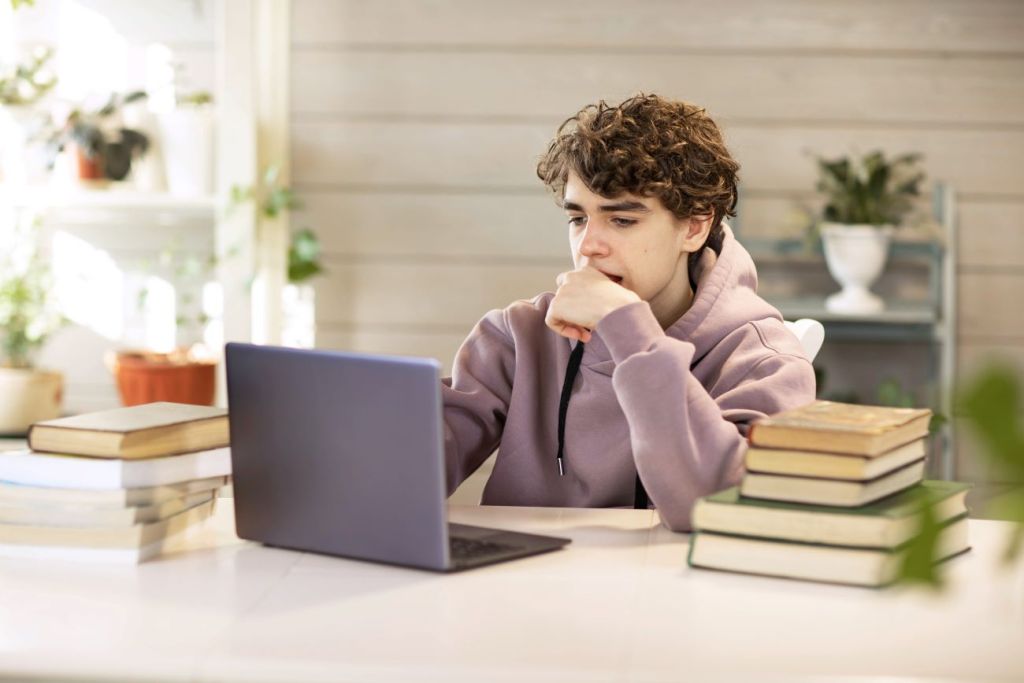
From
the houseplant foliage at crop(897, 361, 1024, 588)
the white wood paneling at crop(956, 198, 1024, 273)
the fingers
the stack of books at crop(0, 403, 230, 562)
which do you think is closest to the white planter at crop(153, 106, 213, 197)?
the fingers

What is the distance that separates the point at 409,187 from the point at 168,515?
1.86 meters

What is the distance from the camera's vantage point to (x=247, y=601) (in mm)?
1148

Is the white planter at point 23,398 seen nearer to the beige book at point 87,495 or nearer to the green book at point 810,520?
the beige book at point 87,495

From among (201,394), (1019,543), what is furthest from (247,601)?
(201,394)

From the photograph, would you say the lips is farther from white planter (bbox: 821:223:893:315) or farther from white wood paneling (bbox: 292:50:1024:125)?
white wood paneling (bbox: 292:50:1024:125)

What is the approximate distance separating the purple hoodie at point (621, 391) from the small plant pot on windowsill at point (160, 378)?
3.64 feet

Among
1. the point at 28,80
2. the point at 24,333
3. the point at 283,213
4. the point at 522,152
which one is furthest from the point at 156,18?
the point at 522,152

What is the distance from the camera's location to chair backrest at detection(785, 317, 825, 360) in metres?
1.87

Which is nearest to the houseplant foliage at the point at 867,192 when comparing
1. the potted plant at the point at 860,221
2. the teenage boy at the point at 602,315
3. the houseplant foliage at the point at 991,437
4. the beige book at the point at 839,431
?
the potted plant at the point at 860,221

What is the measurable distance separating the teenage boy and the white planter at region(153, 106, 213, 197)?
120 cm

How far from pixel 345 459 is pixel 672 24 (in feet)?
6.64

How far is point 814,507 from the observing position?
1.22 metres

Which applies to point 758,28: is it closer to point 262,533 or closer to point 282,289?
point 282,289

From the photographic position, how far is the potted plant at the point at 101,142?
2893 mm
